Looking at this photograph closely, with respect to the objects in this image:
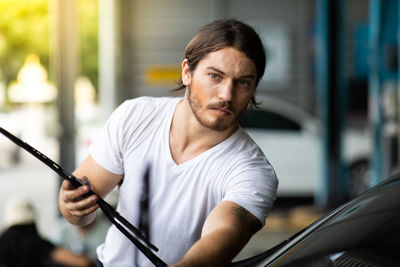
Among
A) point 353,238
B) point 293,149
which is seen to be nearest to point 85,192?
point 353,238

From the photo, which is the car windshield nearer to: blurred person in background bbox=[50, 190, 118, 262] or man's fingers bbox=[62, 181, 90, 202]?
blurred person in background bbox=[50, 190, 118, 262]

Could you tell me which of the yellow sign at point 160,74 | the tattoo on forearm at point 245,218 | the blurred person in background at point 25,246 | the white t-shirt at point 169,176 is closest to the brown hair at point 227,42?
the white t-shirt at point 169,176

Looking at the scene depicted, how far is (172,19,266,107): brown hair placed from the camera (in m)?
1.97

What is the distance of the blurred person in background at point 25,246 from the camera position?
15.0ft

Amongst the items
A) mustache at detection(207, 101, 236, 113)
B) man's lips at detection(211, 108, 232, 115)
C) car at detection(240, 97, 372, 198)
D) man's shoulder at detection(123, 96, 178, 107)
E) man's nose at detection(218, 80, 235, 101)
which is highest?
man's nose at detection(218, 80, 235, 101)

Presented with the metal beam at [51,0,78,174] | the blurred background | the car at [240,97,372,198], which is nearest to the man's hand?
the blurred background

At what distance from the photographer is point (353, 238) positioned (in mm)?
1850

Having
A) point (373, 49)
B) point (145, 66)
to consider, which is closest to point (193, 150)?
point (373, 49)

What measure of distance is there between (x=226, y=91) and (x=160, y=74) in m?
8.62

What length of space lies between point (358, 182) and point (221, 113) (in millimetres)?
7682

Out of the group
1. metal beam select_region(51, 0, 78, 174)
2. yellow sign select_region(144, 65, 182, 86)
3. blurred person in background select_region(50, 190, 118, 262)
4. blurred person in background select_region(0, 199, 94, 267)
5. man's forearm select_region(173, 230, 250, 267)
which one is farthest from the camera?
yellow sign select_region(144, 65, 182, 86)

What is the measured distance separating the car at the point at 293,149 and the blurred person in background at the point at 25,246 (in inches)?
183

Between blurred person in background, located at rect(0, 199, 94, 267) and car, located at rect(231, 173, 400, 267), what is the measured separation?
279 centimetres

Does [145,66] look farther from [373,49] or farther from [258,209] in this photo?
[258,209]
